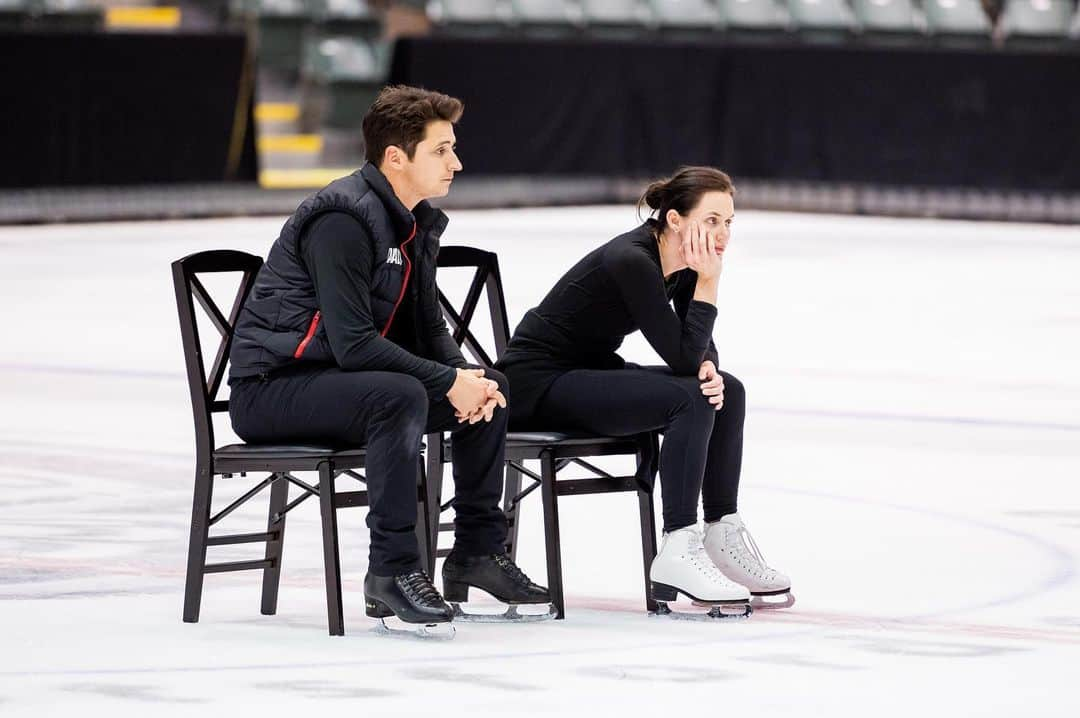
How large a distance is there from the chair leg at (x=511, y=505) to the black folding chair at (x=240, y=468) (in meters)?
0.33

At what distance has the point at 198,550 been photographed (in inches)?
182

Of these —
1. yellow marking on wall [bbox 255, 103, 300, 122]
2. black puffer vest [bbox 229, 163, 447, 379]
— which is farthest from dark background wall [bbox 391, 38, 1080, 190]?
black puffer vest [bbox 229, 163, 447, 379]

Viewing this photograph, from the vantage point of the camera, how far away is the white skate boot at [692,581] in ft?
15.3

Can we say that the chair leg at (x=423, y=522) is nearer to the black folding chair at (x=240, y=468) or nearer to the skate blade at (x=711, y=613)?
the black folding chair at (x=240, y=468)

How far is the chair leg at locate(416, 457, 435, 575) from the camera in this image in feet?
14.9

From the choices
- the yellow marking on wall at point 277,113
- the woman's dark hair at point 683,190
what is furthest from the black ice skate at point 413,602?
the yellow marking on wall at point 277,113

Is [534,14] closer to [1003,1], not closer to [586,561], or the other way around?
[1003,1]

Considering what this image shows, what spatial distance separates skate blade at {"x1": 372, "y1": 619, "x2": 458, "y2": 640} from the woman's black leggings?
0.58m

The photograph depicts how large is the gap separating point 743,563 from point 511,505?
59 centimetres

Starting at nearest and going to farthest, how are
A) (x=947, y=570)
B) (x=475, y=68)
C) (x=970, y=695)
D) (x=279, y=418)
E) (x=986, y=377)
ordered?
1. (x=970, y=695)
2. (x=279, y=418)
3. (x=947, y=570)
4. (x=986, y=377)
5. (x=475, y=68)

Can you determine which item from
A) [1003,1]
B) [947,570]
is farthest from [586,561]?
[1003,1]

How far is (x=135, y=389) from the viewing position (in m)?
8.62

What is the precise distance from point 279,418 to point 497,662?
72cm

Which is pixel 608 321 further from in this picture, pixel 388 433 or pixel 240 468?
pixel 240 468
